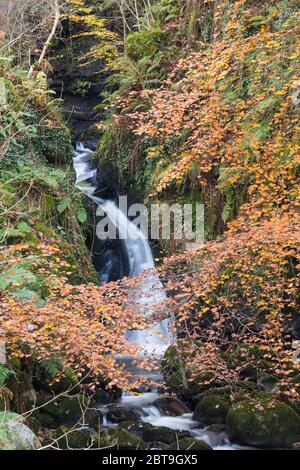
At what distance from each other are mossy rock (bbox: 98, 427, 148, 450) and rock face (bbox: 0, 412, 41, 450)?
1.42 m

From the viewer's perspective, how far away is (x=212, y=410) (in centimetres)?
823

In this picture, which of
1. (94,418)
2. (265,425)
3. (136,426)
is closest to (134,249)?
(94,418)

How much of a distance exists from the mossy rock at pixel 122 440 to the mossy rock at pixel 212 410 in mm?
1230

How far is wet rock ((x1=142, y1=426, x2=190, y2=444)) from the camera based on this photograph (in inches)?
302

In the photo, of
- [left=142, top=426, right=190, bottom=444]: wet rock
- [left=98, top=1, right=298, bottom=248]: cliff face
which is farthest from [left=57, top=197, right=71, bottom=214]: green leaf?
[left=142, top=426, right=190, bottom=444]: wet rock

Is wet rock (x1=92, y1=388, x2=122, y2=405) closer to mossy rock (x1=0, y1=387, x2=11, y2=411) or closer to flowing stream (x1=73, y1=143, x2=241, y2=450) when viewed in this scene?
flowing stream (x1=73, y1=143, x2=241, y2=450)

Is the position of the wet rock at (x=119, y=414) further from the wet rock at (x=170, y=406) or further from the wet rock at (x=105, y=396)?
the wet rock at (x=170, y=406)

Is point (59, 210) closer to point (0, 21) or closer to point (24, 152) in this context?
point (24, 152)

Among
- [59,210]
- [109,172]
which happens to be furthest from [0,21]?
[59,210]

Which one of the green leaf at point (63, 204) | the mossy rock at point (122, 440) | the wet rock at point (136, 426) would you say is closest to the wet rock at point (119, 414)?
the wet rock at point (136, 426)

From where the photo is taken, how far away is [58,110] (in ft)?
44.6

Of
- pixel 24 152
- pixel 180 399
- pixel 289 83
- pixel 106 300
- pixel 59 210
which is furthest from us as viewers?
pixel 24 152

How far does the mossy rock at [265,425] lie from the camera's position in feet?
24.8
